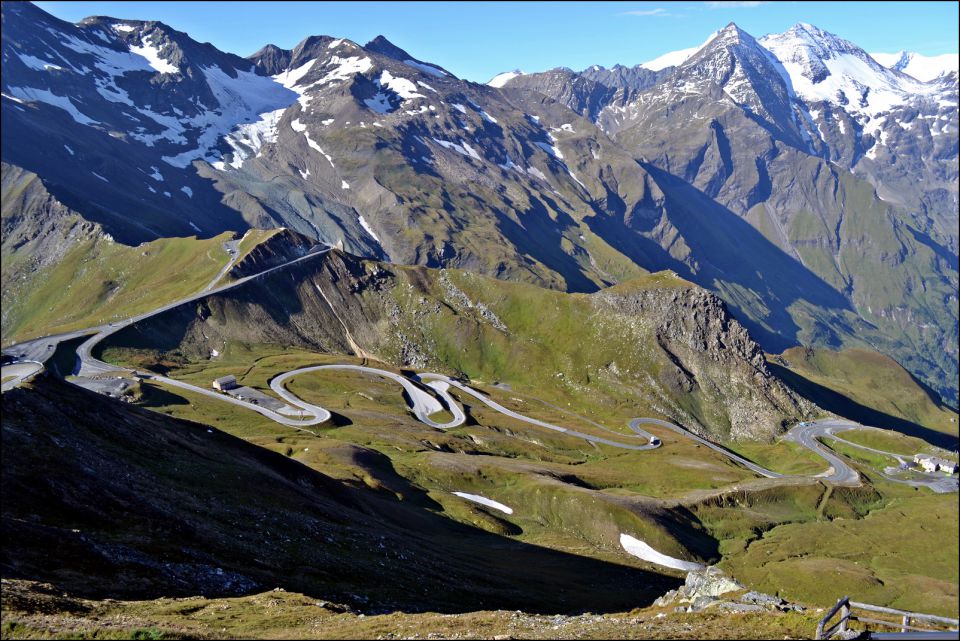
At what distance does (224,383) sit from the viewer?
186625 mm

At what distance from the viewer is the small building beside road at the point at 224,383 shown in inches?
7303

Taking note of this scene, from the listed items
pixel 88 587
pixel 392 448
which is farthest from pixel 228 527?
pixel 392 448

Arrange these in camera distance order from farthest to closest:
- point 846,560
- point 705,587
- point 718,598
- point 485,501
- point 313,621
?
point 846,560
point 485,501
point 705,587
point 718,598
point 313,621

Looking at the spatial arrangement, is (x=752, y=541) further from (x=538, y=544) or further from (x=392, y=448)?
(x=392, y=448)

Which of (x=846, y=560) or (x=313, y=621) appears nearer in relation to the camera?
(x=313, y=621)

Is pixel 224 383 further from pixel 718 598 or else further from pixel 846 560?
pixel 718 598

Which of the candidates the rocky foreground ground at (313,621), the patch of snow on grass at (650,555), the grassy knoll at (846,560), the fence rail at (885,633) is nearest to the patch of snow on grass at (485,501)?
the patch of snow on grass at (650,555)

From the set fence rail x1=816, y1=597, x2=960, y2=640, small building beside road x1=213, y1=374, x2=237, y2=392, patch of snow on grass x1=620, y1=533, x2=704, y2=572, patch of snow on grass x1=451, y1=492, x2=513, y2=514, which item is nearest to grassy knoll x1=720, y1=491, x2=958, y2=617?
patch of snow on grass x1=620, y1=533, x2=704, y2=572

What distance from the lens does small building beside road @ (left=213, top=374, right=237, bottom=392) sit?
185500mm

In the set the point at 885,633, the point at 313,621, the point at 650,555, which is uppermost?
the point at 885,633

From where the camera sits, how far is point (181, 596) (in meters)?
49.1

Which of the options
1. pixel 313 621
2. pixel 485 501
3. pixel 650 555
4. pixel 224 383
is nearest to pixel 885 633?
pixel 313 621

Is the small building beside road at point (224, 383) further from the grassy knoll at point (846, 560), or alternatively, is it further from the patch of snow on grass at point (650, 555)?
the grassy knoll at point (846, 560)

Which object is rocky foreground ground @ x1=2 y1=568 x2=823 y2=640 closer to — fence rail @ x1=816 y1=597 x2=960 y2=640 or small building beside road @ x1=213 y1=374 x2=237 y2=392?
fence rail @ x1=816 y1=597 x2=960 y2=640
